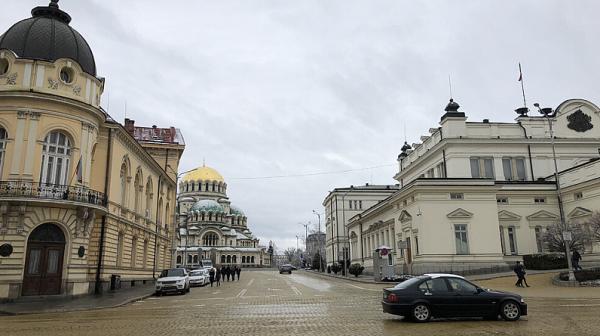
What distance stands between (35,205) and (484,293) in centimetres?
2057

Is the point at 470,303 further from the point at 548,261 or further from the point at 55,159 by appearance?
the point at 548,261

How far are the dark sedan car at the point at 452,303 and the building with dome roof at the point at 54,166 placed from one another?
17761 mm

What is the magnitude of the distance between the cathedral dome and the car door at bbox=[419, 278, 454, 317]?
112838mm

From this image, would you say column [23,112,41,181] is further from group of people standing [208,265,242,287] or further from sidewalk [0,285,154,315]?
group of people standing [208,265,242,287]

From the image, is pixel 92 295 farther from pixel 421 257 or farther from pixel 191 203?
pixel 191 203

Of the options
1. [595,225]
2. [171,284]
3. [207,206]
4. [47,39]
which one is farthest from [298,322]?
[207,206]

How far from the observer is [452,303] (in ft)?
42.5

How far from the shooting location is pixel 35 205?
73.9 ft

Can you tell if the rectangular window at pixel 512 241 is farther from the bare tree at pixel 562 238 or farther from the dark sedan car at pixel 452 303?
the dark sedan car at pixel 452 303

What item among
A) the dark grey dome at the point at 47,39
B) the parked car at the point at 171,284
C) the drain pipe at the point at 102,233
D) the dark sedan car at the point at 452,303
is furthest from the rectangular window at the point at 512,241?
the dark grey dome at the point at 47,39

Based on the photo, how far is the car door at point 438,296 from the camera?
13.0m

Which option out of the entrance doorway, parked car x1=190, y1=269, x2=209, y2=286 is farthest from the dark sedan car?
parked car x1=190, y1=269, x2=209, y2=286

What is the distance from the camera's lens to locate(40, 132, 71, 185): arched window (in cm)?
2350

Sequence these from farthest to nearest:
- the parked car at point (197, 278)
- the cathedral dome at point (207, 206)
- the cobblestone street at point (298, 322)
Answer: the cathedral dome at point (207, 206), the parked car at point (197, 278), the cobblestone street at point (298, 322)
